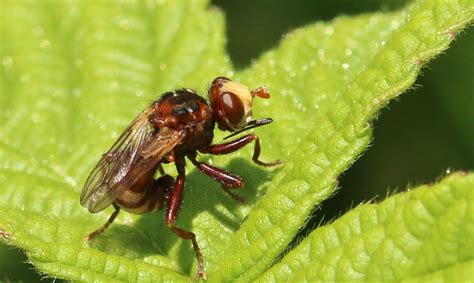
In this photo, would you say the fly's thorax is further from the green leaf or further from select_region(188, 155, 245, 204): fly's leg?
the green leaf

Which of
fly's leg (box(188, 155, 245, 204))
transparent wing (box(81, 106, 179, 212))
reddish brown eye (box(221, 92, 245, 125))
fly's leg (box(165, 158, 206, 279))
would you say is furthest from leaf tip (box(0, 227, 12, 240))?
reddish brown eye (box(221, 92, 245, 125))

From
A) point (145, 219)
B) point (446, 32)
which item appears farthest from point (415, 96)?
point (145, 219)

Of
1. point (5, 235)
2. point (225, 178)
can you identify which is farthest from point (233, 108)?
point (5, 235)

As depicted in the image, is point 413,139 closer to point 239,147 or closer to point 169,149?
point 239,147

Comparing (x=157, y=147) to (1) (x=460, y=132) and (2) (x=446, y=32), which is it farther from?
(1) (x=460, y=132)

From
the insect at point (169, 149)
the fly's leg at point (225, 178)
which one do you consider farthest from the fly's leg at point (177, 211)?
the fly's leg at point (225, 178)

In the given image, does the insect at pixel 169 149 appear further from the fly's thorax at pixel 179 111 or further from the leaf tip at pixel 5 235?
the leaf tip at pixel 5 235
